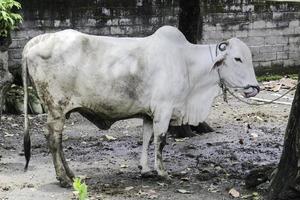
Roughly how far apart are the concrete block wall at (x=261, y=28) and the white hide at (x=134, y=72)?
6.26m

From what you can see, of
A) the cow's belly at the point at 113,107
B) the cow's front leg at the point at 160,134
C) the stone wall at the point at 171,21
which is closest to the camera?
the cow's belly at the point at 113,107

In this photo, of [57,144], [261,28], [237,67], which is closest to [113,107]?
[57,144]

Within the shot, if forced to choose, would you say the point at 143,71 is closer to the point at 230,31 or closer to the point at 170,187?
the point at 170,187

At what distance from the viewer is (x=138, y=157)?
7.96 m

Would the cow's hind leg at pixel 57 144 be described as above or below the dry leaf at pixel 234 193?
above

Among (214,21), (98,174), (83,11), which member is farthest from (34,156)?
(214,21)

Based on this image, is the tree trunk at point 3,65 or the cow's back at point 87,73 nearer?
the cow's back at point 87,73

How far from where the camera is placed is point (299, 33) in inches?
552

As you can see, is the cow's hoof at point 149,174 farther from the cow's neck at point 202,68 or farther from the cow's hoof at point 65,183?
the cow's neck at point 202,68

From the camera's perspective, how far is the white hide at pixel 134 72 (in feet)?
21.2

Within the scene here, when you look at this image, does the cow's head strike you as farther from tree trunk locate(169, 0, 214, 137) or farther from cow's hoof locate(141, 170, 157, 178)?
tree trunk locate(169, 0, 214, 137)

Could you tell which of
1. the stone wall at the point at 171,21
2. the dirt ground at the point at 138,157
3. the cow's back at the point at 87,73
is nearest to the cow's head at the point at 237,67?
the cow's back at the point at 87,73

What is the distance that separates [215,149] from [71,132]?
234 centimetres

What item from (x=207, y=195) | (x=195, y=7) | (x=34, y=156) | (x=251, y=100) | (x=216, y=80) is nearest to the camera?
(x=207, y=195)
